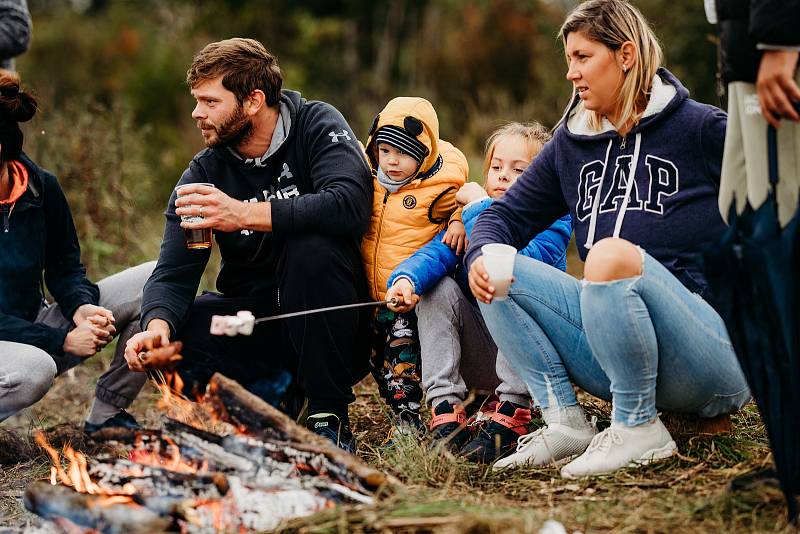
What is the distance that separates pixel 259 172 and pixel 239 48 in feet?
1.63

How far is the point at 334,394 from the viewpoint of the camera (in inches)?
152

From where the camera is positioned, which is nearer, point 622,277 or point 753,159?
point 753,159

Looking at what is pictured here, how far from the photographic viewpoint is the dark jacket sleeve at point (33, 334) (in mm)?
4164

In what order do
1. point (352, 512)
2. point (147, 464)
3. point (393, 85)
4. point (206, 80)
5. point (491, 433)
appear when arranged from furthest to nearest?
point (393, 85)
point (206, 80)
point (491, 433)
point (147, 464)
point (352, 512)

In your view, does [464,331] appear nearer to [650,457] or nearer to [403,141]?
[403,141]

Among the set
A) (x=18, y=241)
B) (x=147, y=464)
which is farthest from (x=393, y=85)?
(x=147, y=464)

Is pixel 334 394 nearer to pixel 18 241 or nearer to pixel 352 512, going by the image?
pixel 352 512

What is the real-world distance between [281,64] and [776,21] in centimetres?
1418

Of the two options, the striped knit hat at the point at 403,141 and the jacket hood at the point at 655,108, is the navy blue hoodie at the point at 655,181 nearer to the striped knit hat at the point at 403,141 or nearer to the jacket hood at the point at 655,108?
the jacket hood at the point at 655,108

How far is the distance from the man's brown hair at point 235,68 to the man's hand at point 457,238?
0.91m

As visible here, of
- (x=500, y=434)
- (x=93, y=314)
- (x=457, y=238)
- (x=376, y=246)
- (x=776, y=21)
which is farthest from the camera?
(x=93, y=314)

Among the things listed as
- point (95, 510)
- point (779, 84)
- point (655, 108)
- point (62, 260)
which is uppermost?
point (779, 84)

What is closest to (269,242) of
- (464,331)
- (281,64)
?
(464,331)

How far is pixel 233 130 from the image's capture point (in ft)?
13.0
